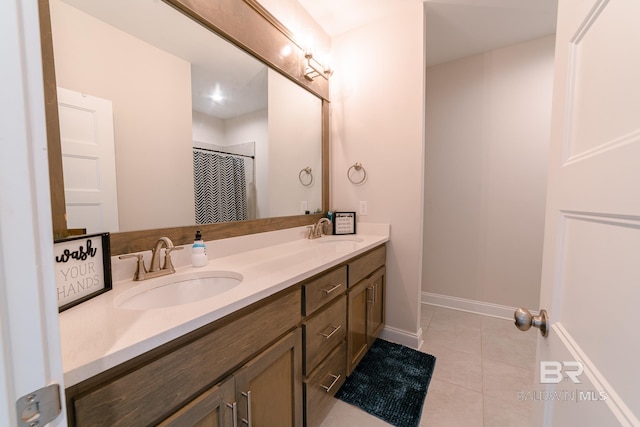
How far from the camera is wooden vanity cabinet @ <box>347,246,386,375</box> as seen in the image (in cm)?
145

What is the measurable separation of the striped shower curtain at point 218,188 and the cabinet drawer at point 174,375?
642 mm

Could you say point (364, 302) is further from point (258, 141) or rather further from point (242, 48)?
point (242, 48)

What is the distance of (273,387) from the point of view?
2.93 feet

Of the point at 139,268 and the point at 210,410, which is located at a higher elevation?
the point at 139,268

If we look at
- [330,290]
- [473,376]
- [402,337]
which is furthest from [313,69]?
[473,376]

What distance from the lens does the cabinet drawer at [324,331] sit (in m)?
1.06

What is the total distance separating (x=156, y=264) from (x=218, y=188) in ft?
1.59

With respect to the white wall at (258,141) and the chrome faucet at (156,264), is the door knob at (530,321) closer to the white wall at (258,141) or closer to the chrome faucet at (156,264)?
the chrome faucet at (156,264)

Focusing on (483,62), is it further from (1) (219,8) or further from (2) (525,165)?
(1) (219,8)

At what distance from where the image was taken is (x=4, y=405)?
271 mm

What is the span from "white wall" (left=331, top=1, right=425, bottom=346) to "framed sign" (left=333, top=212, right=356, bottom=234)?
0.09 m

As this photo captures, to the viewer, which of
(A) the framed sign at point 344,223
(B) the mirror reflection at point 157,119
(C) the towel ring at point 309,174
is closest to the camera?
(B) the mirror reflection at point 157,119

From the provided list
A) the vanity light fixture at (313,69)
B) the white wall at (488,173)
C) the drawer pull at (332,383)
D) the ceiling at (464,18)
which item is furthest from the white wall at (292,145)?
the white wall at (488,173)

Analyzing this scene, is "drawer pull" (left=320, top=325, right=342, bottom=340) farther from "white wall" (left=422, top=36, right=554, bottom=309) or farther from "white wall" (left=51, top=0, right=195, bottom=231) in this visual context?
"white wall" (left=422, top=36, right=554, bottom=309)
